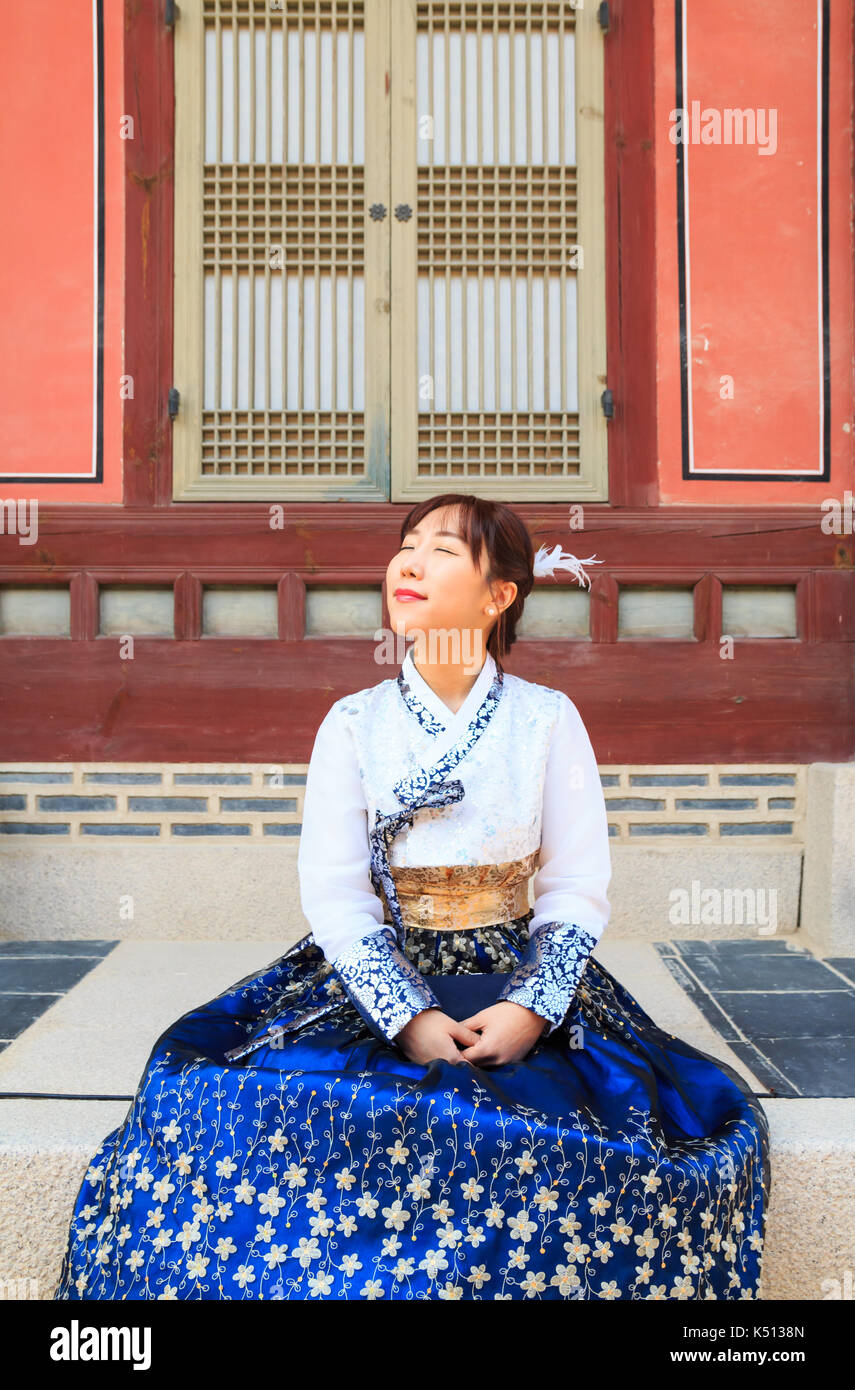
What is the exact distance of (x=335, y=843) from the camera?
1952mm

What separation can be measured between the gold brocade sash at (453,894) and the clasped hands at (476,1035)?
0.86 ft

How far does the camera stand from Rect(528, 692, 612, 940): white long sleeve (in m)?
1.98

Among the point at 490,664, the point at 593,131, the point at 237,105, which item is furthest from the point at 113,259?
the point at 490,664

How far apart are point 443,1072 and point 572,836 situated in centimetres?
59

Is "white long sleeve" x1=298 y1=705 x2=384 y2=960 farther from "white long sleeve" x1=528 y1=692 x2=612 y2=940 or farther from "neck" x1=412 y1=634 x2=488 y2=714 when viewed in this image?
"white long sleeve" x1=528 y1=692 x2=612 y2=940

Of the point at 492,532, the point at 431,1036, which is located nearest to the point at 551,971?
the point at 431,1036

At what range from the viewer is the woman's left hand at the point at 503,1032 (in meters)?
1.72

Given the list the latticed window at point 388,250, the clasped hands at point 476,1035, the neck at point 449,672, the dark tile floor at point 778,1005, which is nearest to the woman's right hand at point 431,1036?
the clasped hands at point 476,1035

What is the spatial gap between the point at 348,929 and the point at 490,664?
25.5 inches

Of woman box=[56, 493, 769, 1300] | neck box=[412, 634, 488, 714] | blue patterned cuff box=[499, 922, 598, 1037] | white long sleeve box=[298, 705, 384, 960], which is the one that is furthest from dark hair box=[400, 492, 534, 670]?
blue patterned cuff box=[499, 922, 598, 1037]

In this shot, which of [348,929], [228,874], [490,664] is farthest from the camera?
[228,874]

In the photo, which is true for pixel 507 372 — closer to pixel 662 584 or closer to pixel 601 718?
pixel 662 584

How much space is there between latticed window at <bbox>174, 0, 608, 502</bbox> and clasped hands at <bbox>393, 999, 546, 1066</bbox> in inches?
95.6

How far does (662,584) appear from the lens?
379 centimetres
